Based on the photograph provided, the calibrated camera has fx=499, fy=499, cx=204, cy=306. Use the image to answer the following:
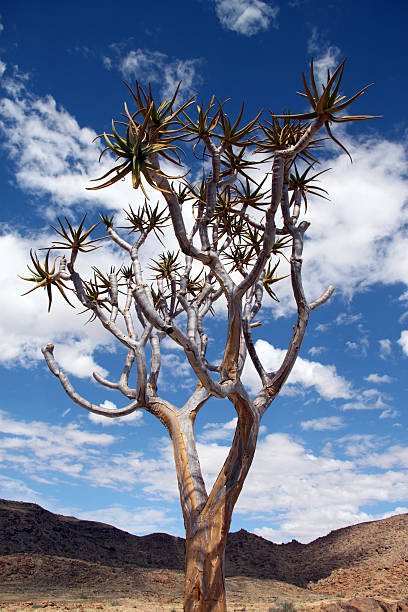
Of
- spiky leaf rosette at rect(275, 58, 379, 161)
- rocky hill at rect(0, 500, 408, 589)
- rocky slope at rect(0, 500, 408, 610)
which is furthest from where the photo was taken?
rocky hill at rect(0, 500, 408, 589)

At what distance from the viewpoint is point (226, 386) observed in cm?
789

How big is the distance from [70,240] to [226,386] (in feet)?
13.7

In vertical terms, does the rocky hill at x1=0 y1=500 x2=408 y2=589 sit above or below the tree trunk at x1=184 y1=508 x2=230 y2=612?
above

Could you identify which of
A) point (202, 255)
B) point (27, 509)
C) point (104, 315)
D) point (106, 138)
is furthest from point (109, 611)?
point (27, 509)

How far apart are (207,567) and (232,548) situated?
22.1 meters

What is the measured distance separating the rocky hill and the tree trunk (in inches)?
678

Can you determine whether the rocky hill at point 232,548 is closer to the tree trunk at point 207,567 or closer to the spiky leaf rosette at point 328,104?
the tree trunk at point 207,567

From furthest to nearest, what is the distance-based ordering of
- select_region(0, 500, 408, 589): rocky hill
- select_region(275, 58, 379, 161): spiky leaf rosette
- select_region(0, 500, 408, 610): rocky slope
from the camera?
1. select_region(0, 500, 408, 589): rocky hill
2. select_region(0, 500, 408, 610): rocky slope
3. select_region(275, 58, 379, 161): spiky leaf rosette

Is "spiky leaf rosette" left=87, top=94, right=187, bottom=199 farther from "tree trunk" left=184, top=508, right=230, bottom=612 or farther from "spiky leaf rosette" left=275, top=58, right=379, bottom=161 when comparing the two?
"tree trunk" left=184, top=508, right=230, bottom=612

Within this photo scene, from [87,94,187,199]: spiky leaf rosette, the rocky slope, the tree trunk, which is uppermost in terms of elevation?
[87,94,187,199]: spiky leaf rosette

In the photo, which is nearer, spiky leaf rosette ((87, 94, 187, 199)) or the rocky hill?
spiky leaf rosette ((87, 94, 187, 199))

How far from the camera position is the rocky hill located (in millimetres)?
23844

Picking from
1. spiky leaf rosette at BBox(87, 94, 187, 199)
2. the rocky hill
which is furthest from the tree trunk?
the rocky hill

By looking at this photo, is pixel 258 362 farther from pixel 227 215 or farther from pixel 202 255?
pixel 227 215
